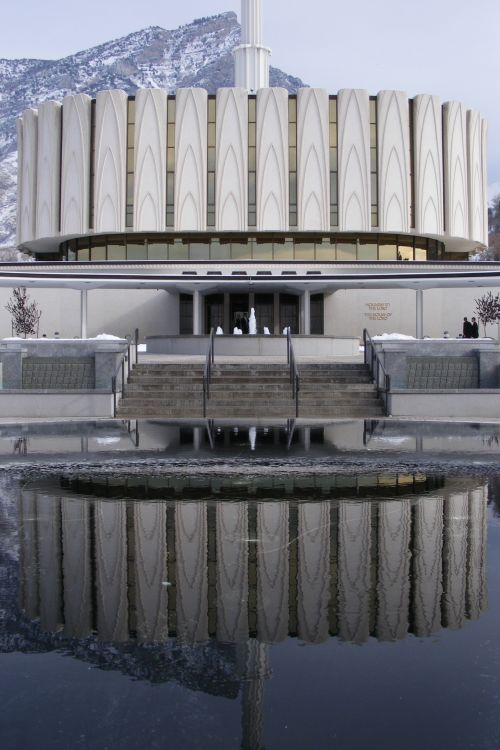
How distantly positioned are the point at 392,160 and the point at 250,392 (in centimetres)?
3317

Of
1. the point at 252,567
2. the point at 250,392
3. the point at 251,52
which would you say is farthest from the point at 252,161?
the point at 252,567

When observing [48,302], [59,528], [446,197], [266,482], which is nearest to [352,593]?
[59,528]

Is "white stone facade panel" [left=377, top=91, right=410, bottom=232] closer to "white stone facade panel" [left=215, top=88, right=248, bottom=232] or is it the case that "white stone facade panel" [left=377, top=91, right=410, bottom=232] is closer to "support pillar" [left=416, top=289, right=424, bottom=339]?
"white stone facade panel" [left=215, top=88, right=248, bottom=232]

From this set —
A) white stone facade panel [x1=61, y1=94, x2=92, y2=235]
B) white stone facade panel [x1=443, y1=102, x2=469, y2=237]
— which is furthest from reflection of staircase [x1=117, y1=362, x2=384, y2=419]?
white stone facade panel [x1=443, y1=102, x2=469, y2=237]

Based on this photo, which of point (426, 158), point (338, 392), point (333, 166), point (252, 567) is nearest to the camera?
point (252, 567)

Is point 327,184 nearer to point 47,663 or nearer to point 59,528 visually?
point 59,528

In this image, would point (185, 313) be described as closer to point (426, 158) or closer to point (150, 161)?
point (150, 161)

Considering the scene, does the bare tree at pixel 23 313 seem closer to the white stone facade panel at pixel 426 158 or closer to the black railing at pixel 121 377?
the black railing at pixel 121 377

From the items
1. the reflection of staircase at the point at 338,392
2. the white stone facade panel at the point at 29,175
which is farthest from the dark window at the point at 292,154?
the reflection of staircase at the point at 338,392

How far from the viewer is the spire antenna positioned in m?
59.7

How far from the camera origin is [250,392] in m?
22.4

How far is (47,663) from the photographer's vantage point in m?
4.93

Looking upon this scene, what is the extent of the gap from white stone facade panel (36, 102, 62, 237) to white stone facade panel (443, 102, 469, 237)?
2597cm

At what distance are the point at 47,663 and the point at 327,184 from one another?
1887 inches
